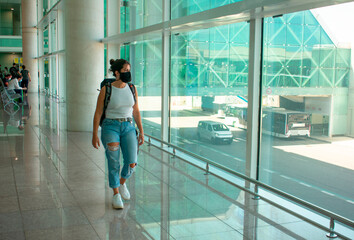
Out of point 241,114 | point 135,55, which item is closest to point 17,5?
point 135,55

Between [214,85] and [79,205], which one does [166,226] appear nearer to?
[79,205]

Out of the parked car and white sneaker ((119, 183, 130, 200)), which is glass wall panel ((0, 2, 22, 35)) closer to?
the parked car

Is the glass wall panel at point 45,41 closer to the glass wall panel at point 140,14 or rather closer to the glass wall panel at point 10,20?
the glass wall panel at point 140,14

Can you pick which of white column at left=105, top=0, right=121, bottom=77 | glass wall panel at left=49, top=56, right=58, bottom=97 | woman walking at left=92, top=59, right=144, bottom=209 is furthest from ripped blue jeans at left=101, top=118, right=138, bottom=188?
glass wall panel at left=49, top=56, right=58, bottom=97

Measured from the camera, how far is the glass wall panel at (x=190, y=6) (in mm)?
6977

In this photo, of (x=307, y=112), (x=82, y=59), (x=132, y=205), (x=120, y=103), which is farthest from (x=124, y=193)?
(x=82, y=59)

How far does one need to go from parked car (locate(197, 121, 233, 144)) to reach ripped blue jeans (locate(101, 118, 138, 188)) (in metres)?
2.35

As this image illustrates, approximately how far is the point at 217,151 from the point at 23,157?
11.6 feet

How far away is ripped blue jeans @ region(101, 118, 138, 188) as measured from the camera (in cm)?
482

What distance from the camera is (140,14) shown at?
10.8m

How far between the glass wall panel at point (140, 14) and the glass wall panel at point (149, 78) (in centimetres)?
48

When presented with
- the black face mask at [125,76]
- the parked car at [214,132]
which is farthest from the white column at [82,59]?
the black face mask at [125,76]

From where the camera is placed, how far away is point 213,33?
24.1 ft

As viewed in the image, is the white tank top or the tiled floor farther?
the white tank top
